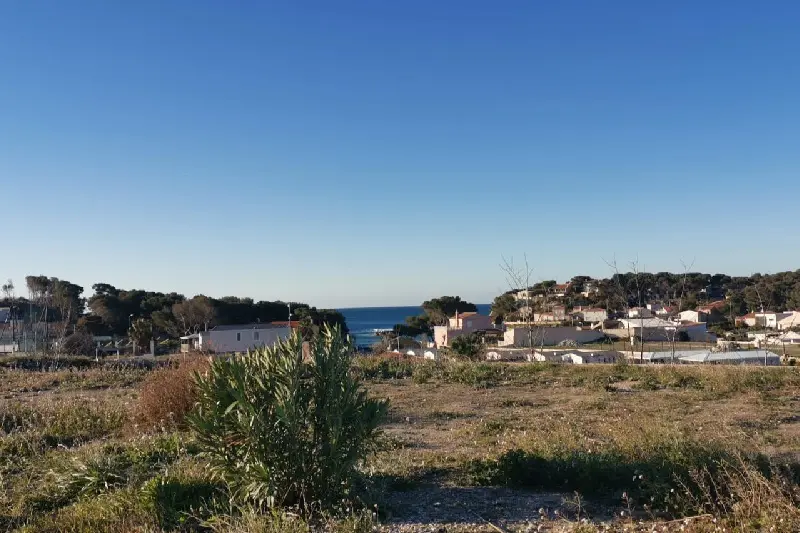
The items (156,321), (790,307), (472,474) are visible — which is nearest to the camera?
(472,474)

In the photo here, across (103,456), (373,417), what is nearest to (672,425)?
(373,417)

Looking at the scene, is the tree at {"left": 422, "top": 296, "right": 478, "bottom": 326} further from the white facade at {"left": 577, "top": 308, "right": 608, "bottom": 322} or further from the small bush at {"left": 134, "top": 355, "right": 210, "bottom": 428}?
the small bush at {"left": 134, "top": 355, "right": 210, "bottom": 428}

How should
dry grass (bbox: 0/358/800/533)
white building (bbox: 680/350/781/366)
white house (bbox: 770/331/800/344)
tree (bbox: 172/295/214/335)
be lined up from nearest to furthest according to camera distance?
dry grass (bbox: 0/358/800/533)
white building (bbox: 680/350/781/366)
white house (bbox: 770/331/800/344)
tree (bbox: 172/295/214/335)

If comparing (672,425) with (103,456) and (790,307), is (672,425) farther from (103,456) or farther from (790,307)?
(790,307)

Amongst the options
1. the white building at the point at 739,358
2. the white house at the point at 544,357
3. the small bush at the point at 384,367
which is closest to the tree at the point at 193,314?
the white house at the point at 544,357

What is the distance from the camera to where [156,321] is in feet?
173

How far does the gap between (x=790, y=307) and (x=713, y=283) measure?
3590cm

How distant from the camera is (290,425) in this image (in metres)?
4.07

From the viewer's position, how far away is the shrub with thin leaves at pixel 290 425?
13.7ft

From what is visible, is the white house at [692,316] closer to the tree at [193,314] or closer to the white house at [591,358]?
the white house at [591,358]

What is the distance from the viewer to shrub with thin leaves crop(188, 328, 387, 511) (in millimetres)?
4184

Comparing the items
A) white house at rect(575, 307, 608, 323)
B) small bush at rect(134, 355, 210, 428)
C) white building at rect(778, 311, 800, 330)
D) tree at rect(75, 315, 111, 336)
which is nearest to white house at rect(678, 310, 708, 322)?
white house at rect(575, 307, 608, 323)

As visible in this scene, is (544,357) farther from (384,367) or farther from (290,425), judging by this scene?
(290,425)

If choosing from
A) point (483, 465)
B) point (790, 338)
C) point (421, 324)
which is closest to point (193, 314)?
point (421, 324)
